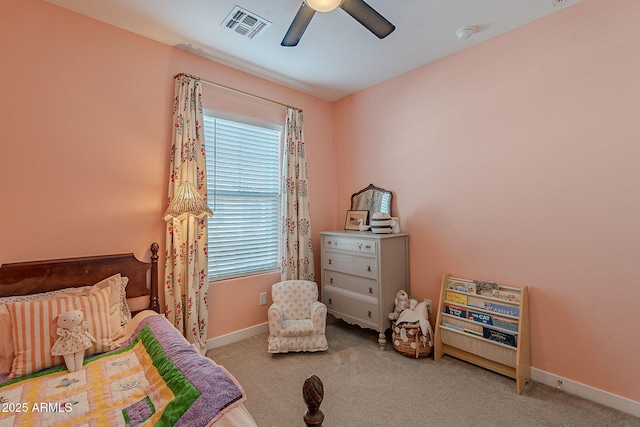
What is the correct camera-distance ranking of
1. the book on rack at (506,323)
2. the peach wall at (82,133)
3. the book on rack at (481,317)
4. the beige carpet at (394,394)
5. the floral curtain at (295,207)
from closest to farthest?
1. the beige carpet at (394,394)
2. the peach wall at (82,133)
3. the book on rack at (506,323)
4. the book on rack at (481,317)
5. the floral curtain at (295,207)

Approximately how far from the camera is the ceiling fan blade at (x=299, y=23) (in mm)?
1729

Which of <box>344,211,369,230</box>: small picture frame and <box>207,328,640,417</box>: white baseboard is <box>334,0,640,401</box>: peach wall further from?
<box>344,211,369,230</box>: small picture frame

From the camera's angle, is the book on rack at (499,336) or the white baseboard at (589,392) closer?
the white baseboard at (589,392)

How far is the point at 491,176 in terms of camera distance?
99.0 inches

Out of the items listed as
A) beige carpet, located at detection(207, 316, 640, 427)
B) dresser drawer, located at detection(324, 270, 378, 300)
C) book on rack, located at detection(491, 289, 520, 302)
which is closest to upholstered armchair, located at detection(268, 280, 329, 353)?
beige carpet, located at detection(207, 316, 640, 427)

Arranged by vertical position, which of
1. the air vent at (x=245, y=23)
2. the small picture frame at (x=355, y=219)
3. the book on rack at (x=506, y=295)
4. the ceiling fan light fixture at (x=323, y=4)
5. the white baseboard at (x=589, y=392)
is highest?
the air vent at (x=245, y=23)

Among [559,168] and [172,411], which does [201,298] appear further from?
[559,168]

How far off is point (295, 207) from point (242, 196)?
616 millimetres

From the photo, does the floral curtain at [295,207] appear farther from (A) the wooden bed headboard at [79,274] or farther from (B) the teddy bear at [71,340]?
(B) the teddy bear at [71,340]

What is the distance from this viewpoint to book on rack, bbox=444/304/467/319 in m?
2.51

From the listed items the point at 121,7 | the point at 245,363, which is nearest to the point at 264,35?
the point at 121,7

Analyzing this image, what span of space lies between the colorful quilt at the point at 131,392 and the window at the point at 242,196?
4.42ft

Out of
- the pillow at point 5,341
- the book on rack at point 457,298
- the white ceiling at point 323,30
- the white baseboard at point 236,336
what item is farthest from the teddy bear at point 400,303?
the pillow at point 5,341

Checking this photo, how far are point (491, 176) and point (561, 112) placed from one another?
25.3 inches
